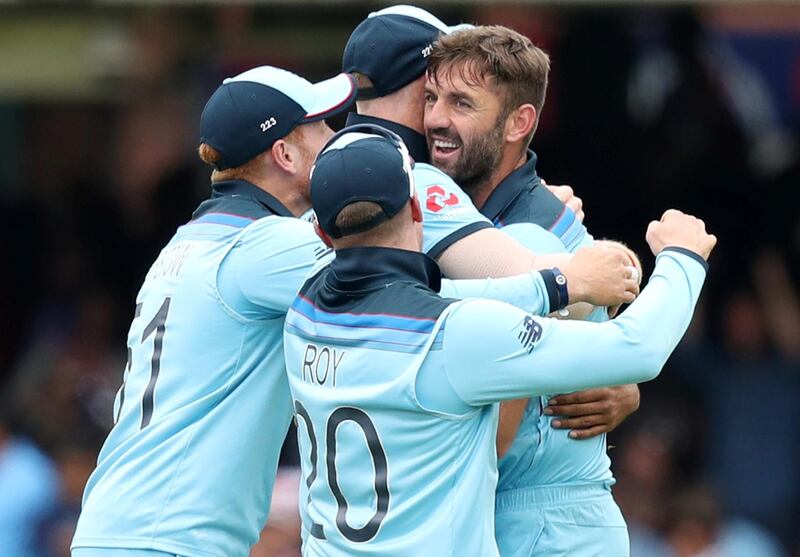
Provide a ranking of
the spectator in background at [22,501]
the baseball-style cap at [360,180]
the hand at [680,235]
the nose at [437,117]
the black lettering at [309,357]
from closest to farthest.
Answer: the baseball-style cap at [360,180] → the black lettering at [309,357] → the hand at [680,235] → the nose at [437,117] → the spectator in background at [22,501]

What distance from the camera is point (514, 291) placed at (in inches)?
162

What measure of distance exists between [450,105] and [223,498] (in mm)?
1249

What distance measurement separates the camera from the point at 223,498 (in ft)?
15.2

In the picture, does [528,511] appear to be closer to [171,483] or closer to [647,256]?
[171,483]

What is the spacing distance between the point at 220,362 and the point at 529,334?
3.60 ft

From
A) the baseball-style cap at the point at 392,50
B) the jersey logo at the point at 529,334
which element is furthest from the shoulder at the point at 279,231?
the jersey logo at the point at 529,334

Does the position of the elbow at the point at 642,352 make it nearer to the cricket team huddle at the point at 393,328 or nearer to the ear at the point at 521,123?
the cricket team huddle at the point at 393,328

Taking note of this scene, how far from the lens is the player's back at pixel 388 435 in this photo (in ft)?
12.8

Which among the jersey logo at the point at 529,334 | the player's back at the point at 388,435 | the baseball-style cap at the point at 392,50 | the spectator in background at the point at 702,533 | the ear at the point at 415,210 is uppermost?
the baseball-style cap at the point at 392,50

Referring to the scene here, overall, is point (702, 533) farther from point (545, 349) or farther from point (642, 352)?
point (545, 349)

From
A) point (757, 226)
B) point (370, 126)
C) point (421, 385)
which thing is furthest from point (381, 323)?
point (757, 226)

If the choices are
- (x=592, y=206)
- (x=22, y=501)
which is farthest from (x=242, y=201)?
(x=592, y=206)

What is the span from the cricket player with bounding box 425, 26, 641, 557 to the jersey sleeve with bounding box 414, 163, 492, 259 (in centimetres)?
18

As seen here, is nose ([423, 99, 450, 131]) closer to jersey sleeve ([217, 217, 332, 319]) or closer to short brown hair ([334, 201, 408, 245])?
jersey sleeve ([217, 217, 332, 319])
